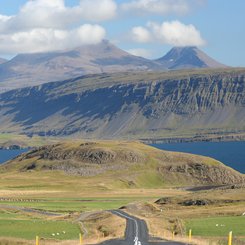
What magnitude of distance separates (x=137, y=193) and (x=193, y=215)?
8339cm

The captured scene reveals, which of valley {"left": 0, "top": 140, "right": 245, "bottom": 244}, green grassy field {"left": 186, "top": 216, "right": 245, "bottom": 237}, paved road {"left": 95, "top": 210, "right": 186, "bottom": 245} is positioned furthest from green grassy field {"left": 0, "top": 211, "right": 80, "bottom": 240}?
green grassy field {"left": 186, "top": 216, "right": 245, "bottom": 237}

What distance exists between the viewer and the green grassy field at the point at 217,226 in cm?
6153

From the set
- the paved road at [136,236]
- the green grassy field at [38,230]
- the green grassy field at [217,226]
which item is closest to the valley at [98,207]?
the green grassy field at [38,230]

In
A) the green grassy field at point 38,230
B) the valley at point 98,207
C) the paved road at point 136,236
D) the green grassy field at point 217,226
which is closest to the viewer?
the paved road at point 136,236

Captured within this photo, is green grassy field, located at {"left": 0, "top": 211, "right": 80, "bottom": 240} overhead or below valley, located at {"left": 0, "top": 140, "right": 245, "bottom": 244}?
overhead

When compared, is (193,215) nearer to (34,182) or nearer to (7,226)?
(7,226)

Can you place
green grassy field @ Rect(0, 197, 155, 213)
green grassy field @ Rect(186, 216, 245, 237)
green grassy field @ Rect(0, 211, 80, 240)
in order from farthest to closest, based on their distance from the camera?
green grassy field @ Rect(0, 197, 155, 213) → green grassy field @ Rect(186, 216, 245, 237) → green grassy field @ Rect(0, 211, 80, 240)

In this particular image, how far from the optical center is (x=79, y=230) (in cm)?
6631

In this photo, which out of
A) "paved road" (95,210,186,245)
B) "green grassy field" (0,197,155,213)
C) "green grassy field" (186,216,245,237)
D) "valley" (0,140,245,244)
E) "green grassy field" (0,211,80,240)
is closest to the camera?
"paved road" (95,210,186,245)

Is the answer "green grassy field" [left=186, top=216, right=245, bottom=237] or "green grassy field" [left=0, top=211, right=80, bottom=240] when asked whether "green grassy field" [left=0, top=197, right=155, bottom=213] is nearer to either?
"green grassy field" [left=0, top=211, right=80, bottom=240]

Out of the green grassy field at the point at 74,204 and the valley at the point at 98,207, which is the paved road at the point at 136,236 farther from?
the green grassy field at the point at 74,204

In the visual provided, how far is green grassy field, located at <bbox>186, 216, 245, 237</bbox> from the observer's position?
61.5 m

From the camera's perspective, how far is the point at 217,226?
68125mm

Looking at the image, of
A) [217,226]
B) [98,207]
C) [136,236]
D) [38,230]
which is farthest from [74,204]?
[136,236]
